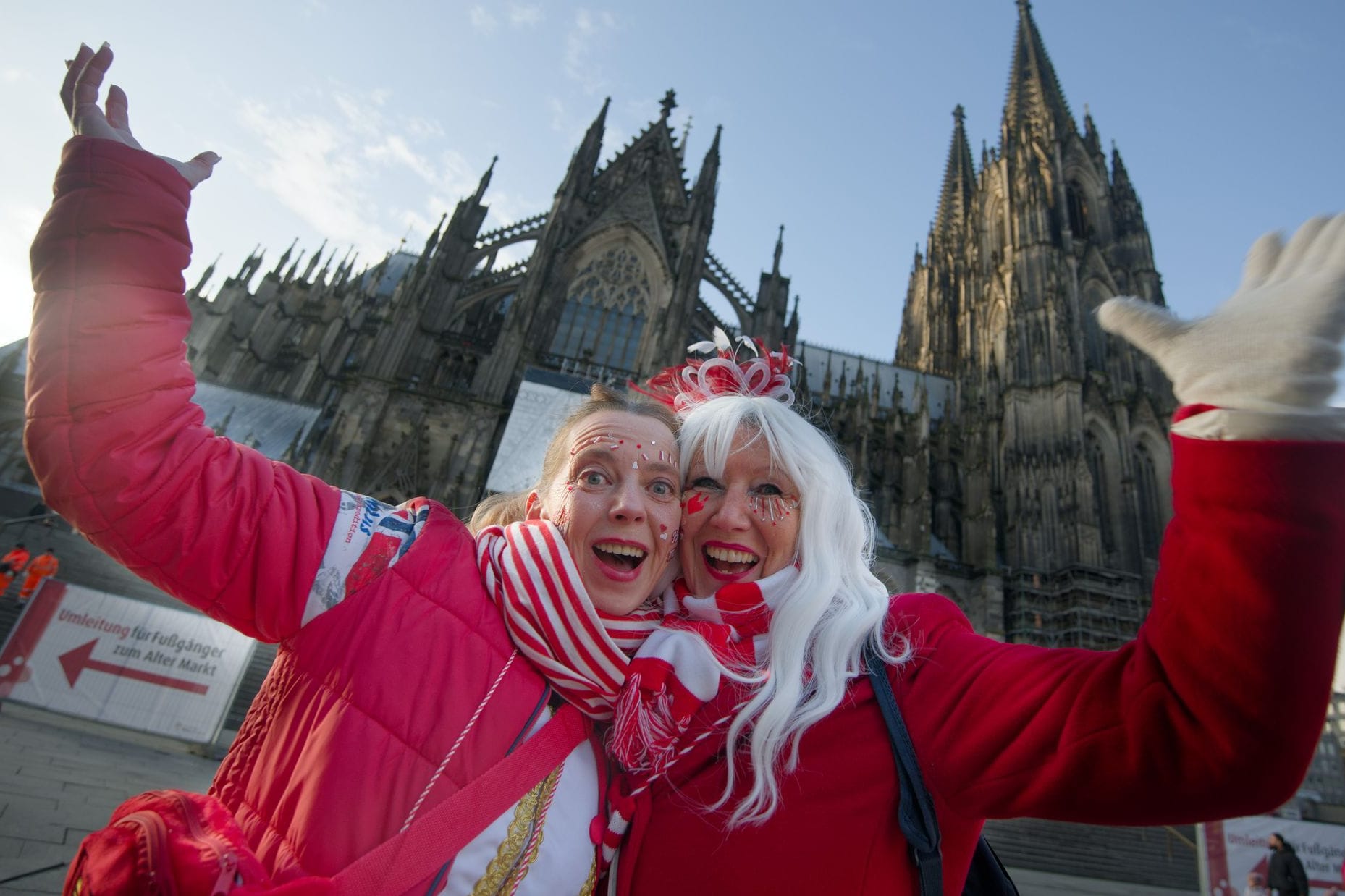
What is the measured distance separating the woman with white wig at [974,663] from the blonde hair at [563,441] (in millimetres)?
152

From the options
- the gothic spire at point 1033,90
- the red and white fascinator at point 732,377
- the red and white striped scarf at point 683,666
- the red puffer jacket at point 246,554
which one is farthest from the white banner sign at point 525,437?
the gothic spire at point 1033,90

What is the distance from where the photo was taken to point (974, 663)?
4.34 ft

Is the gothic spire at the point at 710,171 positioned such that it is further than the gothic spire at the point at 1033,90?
No

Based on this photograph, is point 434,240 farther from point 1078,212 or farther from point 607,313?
point 1078,212

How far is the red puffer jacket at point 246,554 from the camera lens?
1122 millimetres

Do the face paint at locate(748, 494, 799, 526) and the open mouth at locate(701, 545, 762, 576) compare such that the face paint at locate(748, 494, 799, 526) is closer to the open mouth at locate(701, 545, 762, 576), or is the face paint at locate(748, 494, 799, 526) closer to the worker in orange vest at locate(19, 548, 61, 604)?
the open mouth at locate(701, 545, 762, 576)

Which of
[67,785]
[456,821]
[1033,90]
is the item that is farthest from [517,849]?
[1033,90]

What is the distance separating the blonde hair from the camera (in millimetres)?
2043

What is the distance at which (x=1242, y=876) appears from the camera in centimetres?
905

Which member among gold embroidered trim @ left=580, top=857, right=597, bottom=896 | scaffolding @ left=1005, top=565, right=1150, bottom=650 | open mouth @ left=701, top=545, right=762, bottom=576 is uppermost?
scaffolding @ left=1005, top=565, right=1150, bottom=650

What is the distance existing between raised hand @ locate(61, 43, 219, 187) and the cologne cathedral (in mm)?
14974

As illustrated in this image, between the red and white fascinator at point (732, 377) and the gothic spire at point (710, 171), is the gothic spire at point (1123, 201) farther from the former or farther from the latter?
the red and white fascinator at point (732, 377)

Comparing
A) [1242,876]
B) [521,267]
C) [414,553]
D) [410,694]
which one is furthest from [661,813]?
[521,267]

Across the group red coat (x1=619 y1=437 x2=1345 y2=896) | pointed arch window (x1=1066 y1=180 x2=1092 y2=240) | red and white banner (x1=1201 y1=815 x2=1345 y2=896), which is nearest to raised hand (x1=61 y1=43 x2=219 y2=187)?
red coat (x1=619 y1=437 x2=1345 y2=896)
